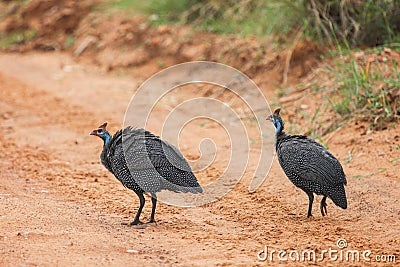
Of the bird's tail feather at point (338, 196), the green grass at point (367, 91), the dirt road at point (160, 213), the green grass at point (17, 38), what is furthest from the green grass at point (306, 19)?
the green grass at point (17, 38)

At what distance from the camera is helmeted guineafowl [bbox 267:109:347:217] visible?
5062 mm

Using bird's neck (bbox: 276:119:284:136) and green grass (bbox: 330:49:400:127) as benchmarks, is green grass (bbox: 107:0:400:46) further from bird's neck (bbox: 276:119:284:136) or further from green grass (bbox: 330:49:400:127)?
bird's neck (bbox: 276:119:284:136)

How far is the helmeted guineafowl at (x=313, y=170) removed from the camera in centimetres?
506

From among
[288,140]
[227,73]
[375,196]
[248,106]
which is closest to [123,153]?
[288,140]

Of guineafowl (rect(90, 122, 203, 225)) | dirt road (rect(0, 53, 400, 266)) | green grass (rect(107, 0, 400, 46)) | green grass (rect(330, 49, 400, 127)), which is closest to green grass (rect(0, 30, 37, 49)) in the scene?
green grass (rect(107, 0, 400, 46))

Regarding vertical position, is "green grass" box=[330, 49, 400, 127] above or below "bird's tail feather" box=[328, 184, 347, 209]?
above

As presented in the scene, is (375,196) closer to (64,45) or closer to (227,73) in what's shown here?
(227,73)

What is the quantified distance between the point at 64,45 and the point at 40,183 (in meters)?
7.28

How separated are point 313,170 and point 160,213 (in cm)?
141

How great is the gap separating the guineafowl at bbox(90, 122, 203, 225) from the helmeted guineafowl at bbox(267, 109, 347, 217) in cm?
88

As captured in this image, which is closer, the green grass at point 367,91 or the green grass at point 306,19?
the green grass at point 367,91

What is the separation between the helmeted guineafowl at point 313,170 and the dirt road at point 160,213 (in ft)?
0.87

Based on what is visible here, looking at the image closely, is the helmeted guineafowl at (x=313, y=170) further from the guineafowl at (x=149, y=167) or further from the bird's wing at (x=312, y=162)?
the guineafowl at (x=149, y=167)

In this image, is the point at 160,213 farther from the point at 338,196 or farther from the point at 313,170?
the point at 338,196
